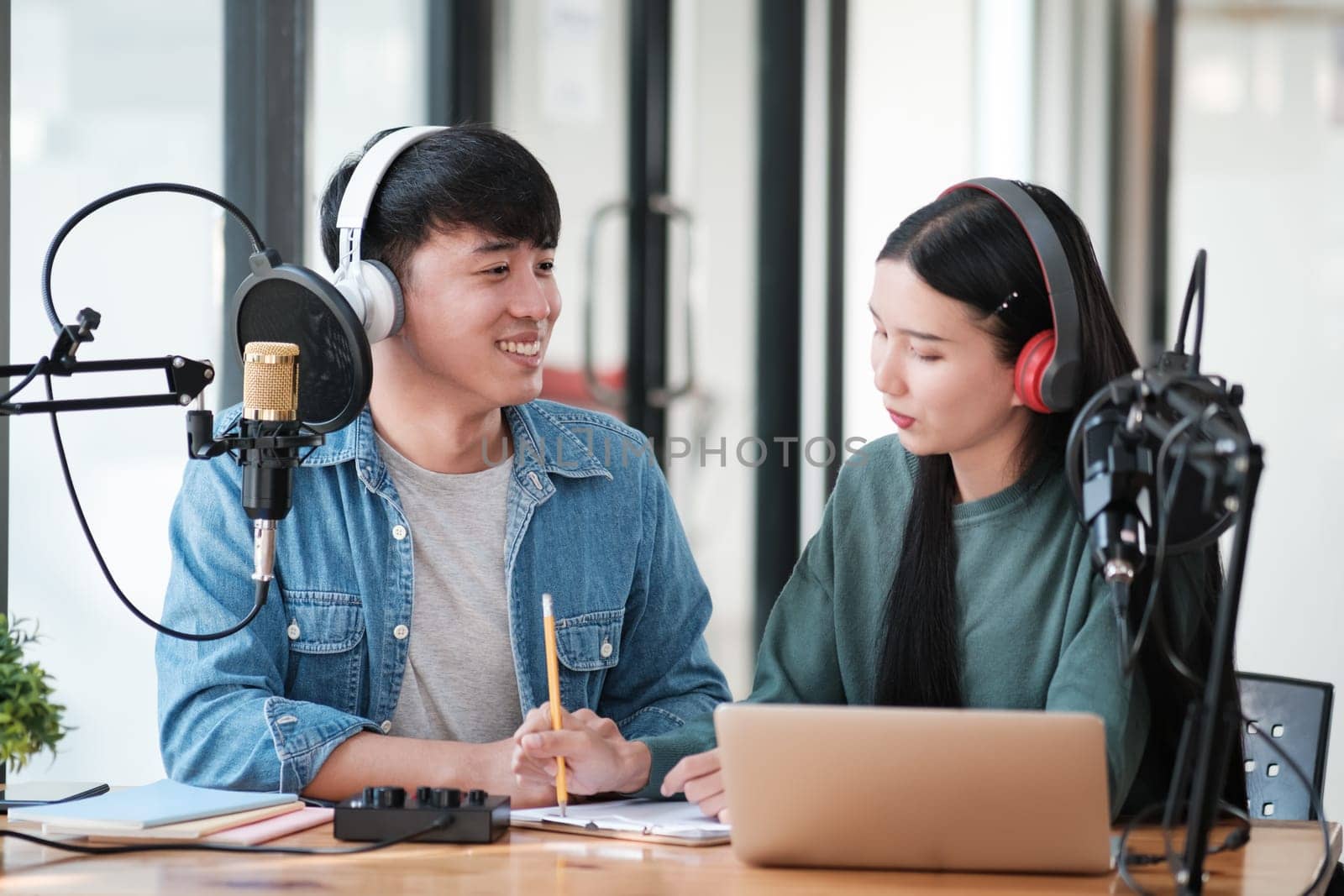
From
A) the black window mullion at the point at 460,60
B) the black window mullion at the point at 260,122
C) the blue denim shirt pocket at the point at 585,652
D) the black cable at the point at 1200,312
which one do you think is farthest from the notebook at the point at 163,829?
the black window mullion at the point at 460,60

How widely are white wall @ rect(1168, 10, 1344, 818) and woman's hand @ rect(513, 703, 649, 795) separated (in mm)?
2366

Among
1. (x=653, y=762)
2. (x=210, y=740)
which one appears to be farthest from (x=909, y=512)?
(x=210, y=740)

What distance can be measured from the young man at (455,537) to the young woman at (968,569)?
0.76 ft

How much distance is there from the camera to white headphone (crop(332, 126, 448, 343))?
1.63 meters

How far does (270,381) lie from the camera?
50.9 inches

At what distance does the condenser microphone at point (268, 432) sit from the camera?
1291 mm

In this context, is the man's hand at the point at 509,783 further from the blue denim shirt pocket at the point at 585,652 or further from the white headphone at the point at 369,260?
the white headphone at the point at 369,260

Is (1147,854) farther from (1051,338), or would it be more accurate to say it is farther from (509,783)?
(509,783)

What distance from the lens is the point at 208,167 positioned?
2.40 m

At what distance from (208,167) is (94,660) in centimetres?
80

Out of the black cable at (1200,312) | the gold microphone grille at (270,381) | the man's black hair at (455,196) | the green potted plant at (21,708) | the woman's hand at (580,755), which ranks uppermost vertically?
the man's black hair at (455,196)

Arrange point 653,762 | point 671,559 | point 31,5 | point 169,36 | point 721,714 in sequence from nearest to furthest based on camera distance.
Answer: point 721,714 < point 653,762 < point 671,559 < point 31,5 < point 169,36

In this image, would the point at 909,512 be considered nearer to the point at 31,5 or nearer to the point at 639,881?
the point at 639,881

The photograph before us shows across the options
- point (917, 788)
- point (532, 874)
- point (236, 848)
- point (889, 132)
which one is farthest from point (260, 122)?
point (889, 132)
